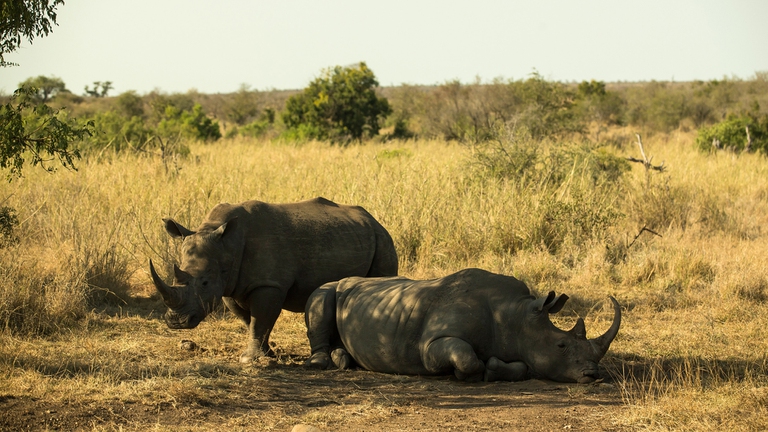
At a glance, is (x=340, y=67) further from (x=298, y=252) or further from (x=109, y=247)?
(x=298, y=252)

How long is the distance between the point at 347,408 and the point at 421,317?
116 centimetres

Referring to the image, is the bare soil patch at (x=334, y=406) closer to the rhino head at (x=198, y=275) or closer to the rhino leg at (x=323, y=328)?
the rhino leg at (x=323, y=328)

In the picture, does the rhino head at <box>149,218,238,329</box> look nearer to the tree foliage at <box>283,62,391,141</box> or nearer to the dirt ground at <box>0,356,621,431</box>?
the dirt ground at <box>0,356,621,431</box>

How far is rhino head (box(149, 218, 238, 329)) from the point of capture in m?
6.29

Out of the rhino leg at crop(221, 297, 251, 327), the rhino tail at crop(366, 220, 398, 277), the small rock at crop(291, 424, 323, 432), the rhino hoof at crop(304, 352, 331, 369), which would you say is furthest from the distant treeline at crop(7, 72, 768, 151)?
the small rock at crop(291, 424, 323, 432)

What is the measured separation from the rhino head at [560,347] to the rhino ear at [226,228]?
Answer: 2.51m

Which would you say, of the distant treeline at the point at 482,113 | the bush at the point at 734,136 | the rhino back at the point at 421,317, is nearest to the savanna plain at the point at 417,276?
the rhino back at the point at 421,317

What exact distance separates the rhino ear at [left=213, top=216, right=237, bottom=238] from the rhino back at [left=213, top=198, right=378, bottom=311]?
101mm

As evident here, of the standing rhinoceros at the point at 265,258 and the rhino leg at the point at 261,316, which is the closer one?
the standing rhinoceros at the point at 265,258

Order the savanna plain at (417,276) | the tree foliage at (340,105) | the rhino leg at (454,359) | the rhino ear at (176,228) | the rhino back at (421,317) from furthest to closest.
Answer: the tree foliage at (340,105) < the rhino ear at (176,228) < the rhino back at (421,317) < the rhino leg at (454,359) < the savanna plain at (417,276)

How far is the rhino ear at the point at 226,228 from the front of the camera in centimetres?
663

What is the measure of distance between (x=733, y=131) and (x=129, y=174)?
17.7 m

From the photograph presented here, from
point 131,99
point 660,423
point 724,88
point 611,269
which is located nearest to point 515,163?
point 611,269

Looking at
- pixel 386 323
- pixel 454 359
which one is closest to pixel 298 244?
pixel 386 323
